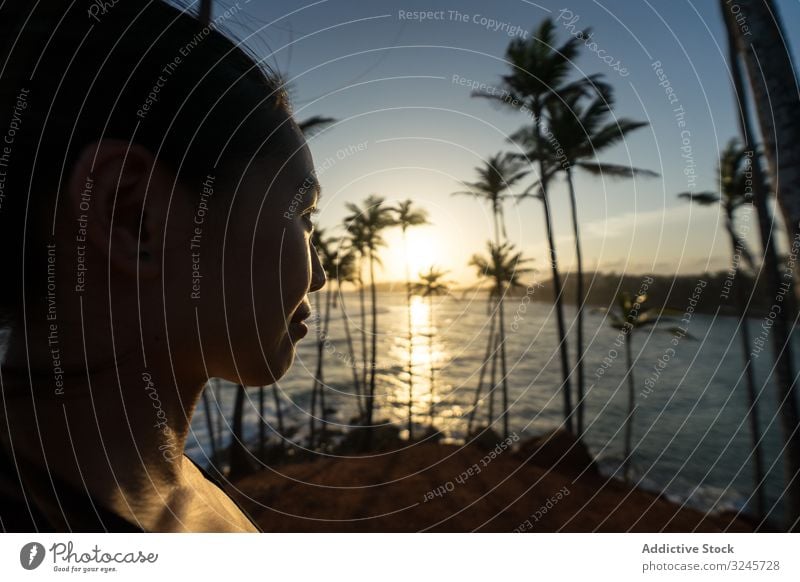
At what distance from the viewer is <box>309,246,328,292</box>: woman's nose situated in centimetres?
101

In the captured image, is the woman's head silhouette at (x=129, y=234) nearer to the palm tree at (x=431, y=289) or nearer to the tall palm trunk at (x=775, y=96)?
the tall palm trunk at (x=775, y=96)

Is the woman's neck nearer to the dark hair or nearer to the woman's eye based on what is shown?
the dark hair

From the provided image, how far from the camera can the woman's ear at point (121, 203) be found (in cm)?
72

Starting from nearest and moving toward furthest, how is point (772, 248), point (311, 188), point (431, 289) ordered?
point (311, 188)
point (772, 248)
point (431, 289)

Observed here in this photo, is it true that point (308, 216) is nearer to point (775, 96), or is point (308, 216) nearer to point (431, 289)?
point (775, 96)

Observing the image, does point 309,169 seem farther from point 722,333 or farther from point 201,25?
point 722,333

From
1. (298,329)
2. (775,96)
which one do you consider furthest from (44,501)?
(775,96)

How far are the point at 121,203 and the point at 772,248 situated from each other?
8.96 m

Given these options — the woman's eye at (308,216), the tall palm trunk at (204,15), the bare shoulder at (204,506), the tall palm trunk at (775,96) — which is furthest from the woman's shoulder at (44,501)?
the tall palm trunk at (775,96)

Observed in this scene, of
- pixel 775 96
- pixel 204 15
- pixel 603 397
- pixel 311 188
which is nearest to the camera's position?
pixel 311 188

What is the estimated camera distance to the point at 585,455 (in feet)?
67.3

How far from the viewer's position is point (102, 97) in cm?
75
